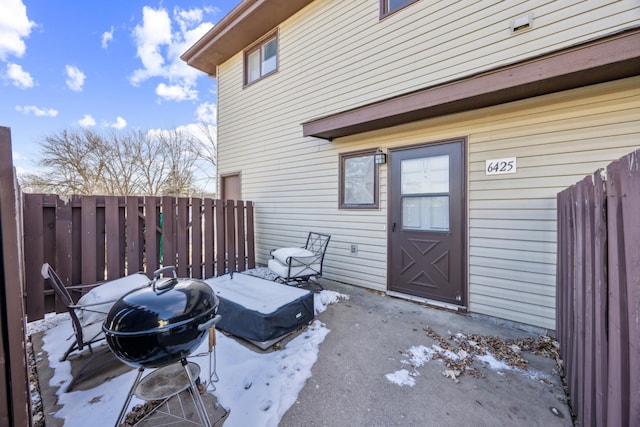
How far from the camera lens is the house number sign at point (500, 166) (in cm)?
325

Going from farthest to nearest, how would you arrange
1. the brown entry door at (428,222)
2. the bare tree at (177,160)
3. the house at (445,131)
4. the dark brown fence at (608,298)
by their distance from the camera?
the bare tree at (177,160) < the brown entry door at (428,222) < the house at (445,131) < the dark brown fence at (608,298)

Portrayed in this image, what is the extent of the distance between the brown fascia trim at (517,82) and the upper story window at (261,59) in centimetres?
336

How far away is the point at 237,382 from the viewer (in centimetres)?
217

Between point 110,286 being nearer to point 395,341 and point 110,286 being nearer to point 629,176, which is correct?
point 395,341

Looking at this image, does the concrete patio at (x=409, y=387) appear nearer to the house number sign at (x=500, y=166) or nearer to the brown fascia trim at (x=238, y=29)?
the house number sign at (x=500, y=166)

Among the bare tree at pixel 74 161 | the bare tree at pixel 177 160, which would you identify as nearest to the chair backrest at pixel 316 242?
the bare tree at pixel 177 160

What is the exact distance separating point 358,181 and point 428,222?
1.45 metres

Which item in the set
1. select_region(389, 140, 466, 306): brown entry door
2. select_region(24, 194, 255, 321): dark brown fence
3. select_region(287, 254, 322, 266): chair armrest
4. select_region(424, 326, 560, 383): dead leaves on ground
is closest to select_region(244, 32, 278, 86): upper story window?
select_region(24, 194, 255, 321): dark brown fence

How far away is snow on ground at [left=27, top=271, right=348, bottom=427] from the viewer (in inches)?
72.4

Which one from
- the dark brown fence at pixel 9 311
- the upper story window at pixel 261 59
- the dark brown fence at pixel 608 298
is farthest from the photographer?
the upper story window at pixel 261 59

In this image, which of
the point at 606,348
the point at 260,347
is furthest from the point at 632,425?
the point at 260,347

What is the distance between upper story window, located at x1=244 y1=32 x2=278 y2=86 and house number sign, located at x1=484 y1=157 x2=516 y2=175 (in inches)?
200

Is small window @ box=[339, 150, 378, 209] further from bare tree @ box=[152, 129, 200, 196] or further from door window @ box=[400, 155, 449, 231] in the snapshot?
bare tree @ box=[152, 129, 200, 196]

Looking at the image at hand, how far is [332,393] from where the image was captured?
6.83 ft
